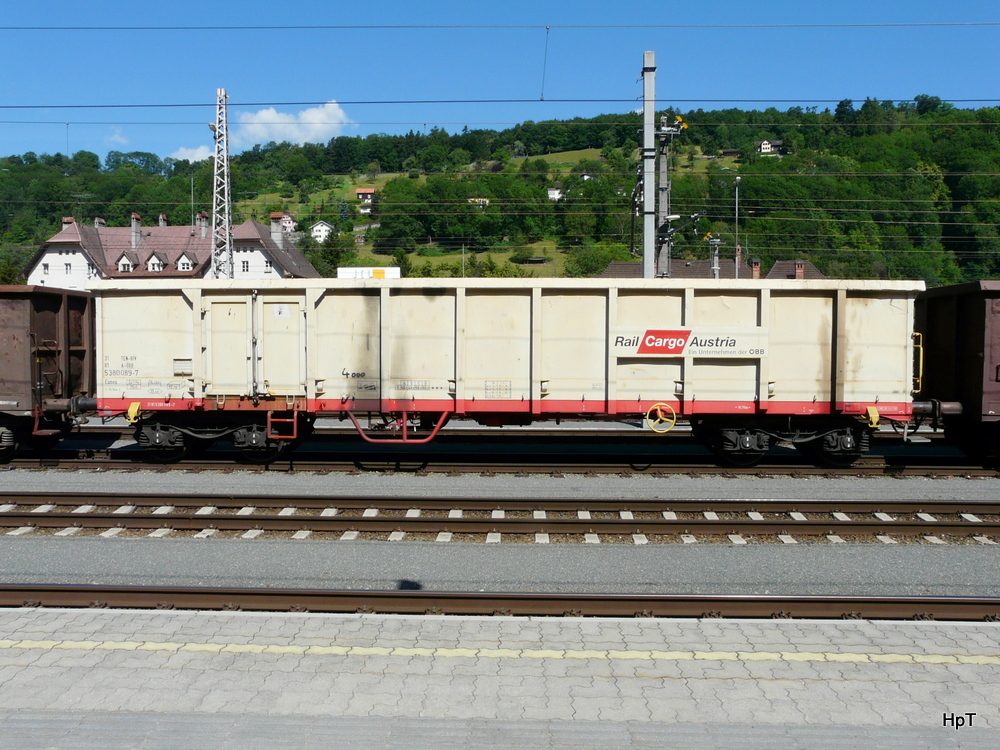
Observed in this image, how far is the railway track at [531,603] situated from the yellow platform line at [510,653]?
0.87 meters

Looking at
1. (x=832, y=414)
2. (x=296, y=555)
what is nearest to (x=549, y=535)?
(x=296, y=555)

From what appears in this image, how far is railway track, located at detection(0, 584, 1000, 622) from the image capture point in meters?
6.59

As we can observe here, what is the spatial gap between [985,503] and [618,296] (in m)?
5.94

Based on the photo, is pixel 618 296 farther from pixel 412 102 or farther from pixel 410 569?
pixel 412 102

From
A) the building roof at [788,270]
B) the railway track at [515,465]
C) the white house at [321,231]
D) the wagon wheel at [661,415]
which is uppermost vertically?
the white house at [321,231]

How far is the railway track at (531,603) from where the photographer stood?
659 cm

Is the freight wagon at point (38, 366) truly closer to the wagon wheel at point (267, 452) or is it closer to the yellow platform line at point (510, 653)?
the wagon wheel at point (267, 452)

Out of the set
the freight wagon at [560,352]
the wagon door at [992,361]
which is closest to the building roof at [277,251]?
the freight wagon at [560,352]

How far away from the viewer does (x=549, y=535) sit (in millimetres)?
9055

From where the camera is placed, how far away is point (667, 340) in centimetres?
1172

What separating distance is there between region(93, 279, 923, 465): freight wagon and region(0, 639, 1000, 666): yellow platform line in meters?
6.19

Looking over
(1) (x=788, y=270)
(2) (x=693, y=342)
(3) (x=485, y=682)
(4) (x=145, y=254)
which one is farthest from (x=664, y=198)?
(4) (x=145, y=254)

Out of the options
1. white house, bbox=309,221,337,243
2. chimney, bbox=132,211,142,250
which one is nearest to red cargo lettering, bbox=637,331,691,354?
chimney, bbox=132,211,142,250

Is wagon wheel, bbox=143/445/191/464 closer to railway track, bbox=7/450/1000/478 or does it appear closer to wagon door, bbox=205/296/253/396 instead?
railway track, bbox=7/450/1000/478
